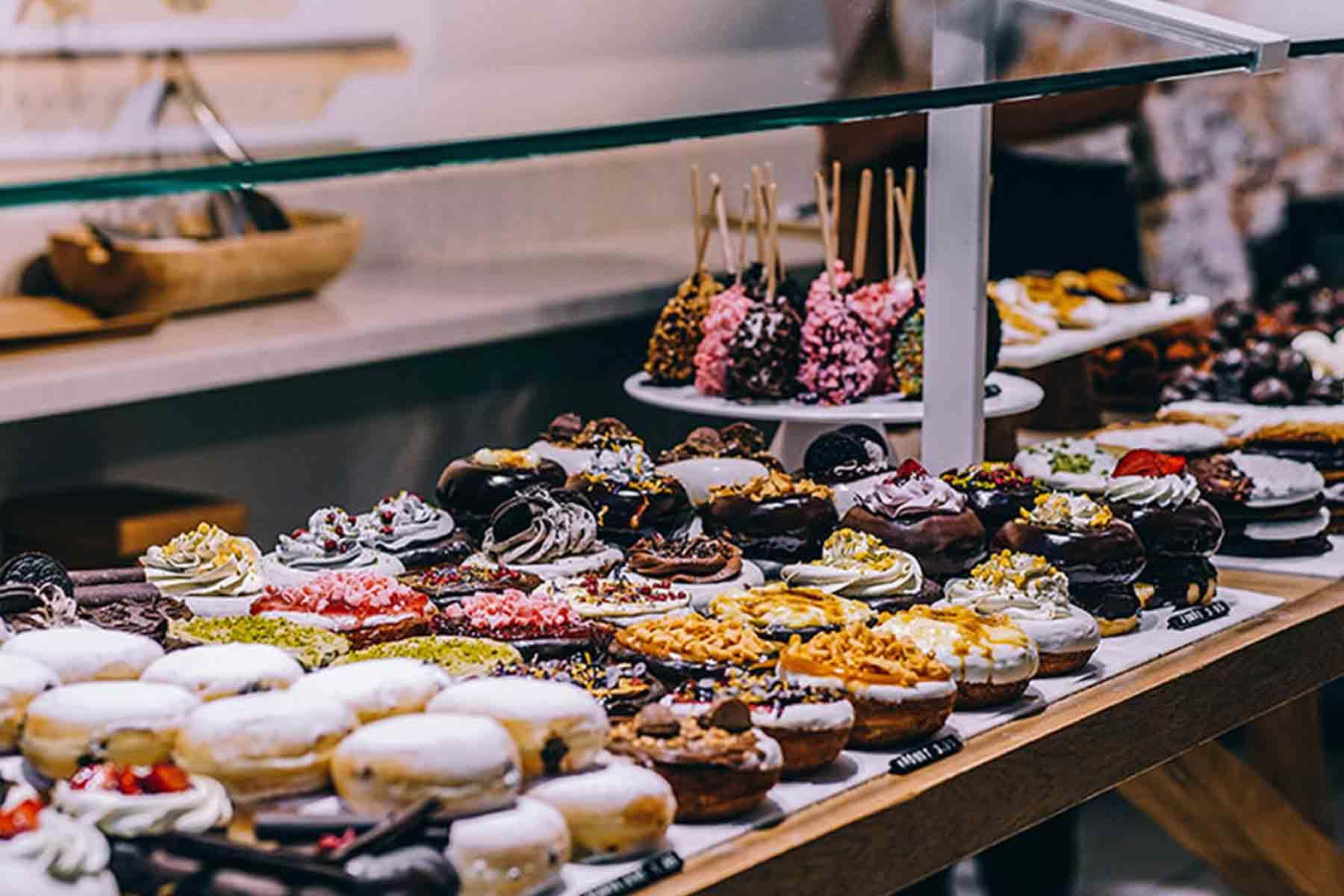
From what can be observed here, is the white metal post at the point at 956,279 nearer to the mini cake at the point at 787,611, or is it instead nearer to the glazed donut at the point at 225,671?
the mini cake at the point at 787,611

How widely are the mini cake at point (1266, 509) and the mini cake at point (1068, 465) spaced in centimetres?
13

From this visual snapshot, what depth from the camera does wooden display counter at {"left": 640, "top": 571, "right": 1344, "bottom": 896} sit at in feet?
5.51

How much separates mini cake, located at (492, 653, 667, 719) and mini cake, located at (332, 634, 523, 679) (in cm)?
2

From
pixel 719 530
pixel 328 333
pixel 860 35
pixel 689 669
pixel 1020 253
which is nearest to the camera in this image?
pixel 689 669

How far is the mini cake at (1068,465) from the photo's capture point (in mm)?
2584

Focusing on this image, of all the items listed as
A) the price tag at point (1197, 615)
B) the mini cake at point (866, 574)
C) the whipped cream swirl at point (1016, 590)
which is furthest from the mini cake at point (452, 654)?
the price tag at point (1197, 615)

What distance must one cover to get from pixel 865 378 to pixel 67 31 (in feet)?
4.82

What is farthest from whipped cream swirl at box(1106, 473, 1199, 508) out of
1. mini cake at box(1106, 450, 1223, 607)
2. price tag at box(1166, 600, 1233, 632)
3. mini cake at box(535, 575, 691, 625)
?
mini cake at box(535, 575, 691, 625)

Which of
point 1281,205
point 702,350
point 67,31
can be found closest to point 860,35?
point 702,350

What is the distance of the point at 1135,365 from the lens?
12.7 feet

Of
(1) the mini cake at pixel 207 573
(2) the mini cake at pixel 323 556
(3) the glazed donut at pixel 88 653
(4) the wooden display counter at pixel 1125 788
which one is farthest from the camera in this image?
(2) the mini cake at pixel 323 556

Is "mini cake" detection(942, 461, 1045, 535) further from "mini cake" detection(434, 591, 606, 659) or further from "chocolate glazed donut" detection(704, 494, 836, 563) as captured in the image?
"mini cake" detection(434, 591, 606, 659)

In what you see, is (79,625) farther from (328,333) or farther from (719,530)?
(328,333)

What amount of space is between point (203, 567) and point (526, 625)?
1.37 feet
